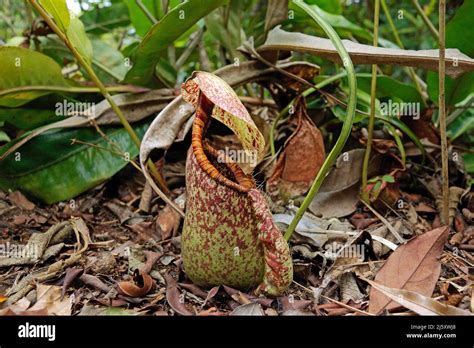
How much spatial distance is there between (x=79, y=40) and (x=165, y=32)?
34cm

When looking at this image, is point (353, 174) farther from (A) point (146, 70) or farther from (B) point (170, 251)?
(A) point (146, 70)

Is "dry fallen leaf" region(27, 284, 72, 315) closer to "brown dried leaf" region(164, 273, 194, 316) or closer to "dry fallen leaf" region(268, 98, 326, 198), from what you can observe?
"brown dried leaf" region(164, 273, 194, 316)

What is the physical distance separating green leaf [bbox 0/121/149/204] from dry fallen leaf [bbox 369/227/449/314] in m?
0.98

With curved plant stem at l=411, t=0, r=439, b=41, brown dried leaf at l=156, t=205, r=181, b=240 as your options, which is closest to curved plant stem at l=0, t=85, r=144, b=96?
brown dried leaf at l=156, t=205, r=181, b=240

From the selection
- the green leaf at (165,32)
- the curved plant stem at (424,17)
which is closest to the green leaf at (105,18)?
the green leaf at (165,32)

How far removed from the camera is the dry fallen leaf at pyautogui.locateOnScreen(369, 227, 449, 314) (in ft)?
3.61

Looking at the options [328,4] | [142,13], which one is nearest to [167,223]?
[142,13]

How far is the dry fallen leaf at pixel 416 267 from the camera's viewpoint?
1101 millimetres

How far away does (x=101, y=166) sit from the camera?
66.4 inches

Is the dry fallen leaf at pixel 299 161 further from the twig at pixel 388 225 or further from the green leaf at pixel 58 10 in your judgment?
the green leaf at pixel 58 10

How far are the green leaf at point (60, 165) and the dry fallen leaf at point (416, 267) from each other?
975 mm

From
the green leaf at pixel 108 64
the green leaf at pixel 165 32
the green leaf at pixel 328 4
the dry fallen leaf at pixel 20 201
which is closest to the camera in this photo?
the green leaf at pixel 165 32

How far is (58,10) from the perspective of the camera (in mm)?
1378
